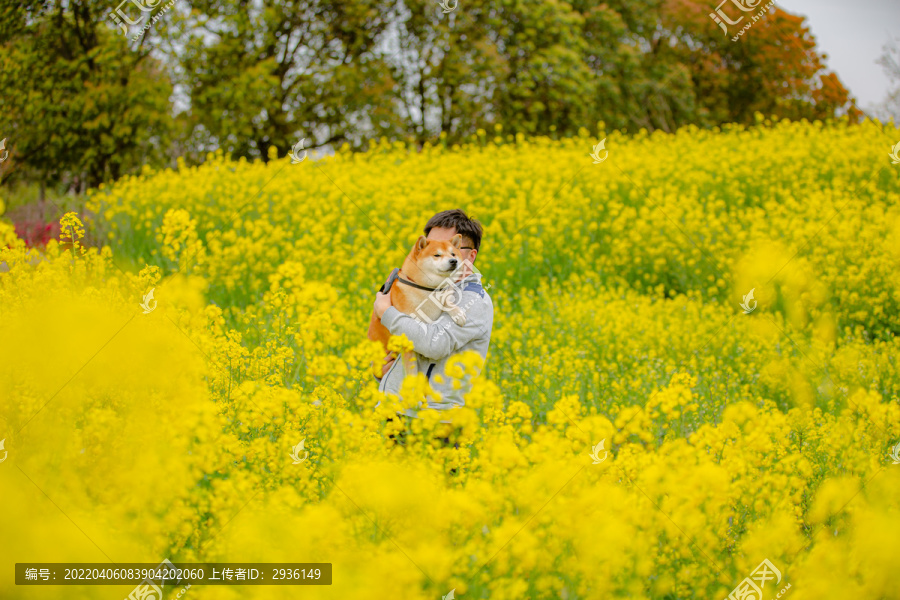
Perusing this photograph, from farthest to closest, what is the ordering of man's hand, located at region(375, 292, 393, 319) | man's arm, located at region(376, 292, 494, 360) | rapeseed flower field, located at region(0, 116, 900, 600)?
man's hand, located at region(375, 292, 393, 319), man's arm, located at region(376, 292, 494, 360), rapeseed flower field, located at region(0, 116, 900, 600)

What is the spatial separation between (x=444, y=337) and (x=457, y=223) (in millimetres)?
445

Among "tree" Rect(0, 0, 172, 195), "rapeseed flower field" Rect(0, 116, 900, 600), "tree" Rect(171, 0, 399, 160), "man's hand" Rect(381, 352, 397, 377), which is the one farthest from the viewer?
"tree" Rect(171, 0, 399, 160)

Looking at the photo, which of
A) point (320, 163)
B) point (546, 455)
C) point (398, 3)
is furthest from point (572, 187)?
point (398, 3)

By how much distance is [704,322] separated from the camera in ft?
17.7

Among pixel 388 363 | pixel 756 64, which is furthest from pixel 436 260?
pixel 756 64

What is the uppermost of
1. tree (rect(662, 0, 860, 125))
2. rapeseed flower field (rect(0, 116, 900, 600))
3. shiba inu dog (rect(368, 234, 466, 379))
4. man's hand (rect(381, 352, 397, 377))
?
tree (rect(662, 0, 860, 125))

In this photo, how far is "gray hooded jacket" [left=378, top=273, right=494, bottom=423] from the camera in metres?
2.61

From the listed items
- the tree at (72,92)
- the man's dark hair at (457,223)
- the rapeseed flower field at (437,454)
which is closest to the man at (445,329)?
the man's dark hair at (457,223)

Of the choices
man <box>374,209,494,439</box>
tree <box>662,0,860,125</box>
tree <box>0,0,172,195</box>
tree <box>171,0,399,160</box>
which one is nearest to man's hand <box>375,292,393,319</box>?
man <box>374,209,494,439</box>

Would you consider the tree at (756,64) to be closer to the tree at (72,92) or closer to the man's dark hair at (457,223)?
the tree at (72,92)

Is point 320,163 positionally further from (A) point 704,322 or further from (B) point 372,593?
(B) point 372,593

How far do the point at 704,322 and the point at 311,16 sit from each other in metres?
11.0

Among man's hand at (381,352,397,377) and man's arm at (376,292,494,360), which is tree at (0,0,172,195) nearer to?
man's hand at (381,352,397,377)

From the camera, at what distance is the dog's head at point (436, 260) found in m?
2.63
